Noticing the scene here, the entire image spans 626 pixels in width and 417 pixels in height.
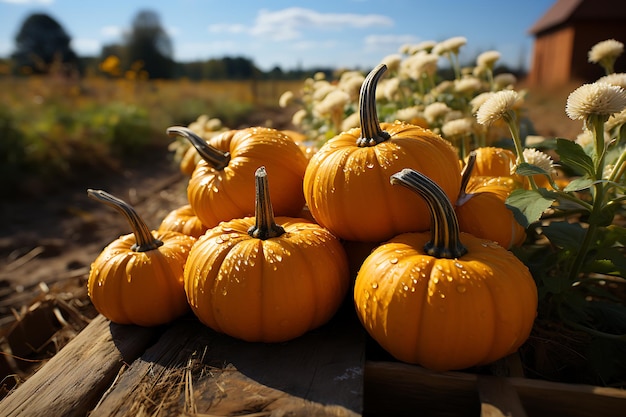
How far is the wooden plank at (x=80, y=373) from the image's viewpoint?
3.78 ft

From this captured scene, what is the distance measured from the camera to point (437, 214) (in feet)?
3.79

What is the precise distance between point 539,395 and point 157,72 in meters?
37.2

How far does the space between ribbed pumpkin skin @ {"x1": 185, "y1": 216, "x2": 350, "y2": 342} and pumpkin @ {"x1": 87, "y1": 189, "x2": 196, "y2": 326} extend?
0.13m

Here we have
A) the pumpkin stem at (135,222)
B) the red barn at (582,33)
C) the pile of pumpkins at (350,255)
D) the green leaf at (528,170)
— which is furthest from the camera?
the red barn at (582,33)

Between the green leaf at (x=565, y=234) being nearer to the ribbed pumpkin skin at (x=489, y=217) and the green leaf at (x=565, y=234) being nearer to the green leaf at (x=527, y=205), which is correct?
the ribbed pumpkin skin at (x=489, y=217)

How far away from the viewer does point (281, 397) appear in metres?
1.08

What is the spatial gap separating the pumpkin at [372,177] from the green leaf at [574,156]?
0.96ft

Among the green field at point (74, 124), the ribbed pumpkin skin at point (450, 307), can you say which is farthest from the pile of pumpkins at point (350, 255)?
the green field at point (74, 124)

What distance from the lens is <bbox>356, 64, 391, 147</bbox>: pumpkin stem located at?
1363 millimetres

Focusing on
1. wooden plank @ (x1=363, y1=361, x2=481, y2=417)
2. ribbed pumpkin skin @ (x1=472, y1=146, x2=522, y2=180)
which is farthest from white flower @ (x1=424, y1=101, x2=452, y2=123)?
wooden plank @ (x1=363, y1=361, x2=481, y2=417)

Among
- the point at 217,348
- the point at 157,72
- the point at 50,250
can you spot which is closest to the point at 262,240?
the point at 217,348

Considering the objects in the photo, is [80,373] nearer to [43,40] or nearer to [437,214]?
[437,214]

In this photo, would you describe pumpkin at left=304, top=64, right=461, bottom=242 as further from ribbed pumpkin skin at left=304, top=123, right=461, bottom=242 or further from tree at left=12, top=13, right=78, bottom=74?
tree at left=12, top=13, right=78, bottom=74

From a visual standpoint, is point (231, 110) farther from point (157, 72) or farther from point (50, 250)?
point (157, 72)
